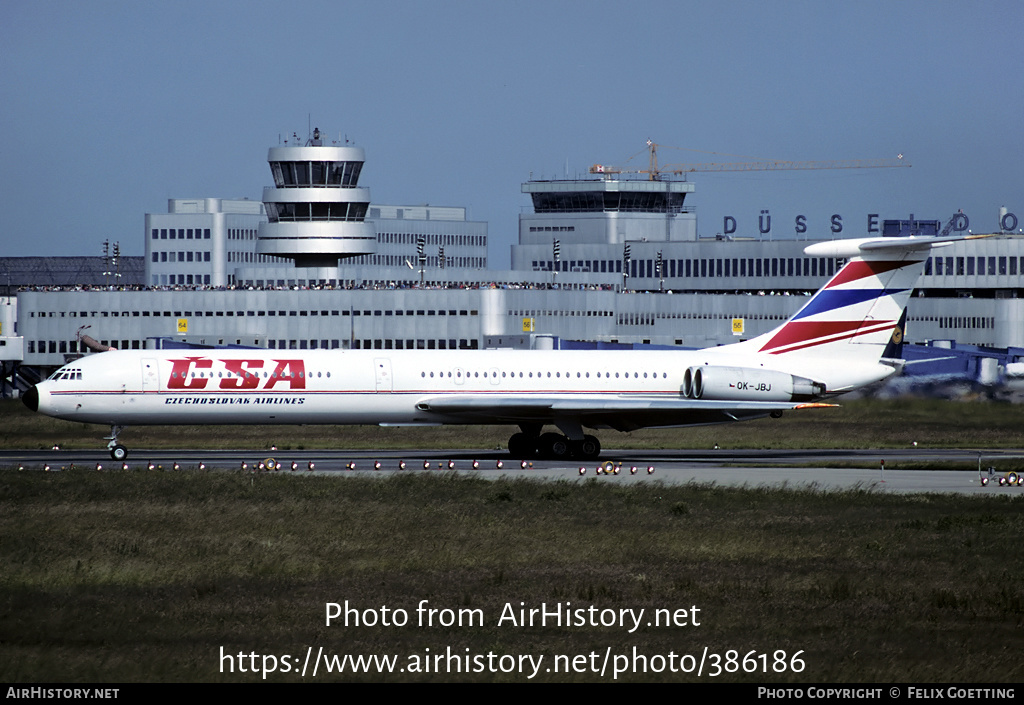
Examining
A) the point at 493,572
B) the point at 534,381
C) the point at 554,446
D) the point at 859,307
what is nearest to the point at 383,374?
the point at 534,381

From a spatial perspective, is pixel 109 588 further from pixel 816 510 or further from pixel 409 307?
pixel 409 307

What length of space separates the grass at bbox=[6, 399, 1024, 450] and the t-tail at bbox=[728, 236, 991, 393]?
4.77 meters

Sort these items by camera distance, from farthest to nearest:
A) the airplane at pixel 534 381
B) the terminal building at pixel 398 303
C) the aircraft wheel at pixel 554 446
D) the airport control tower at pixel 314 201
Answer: the airport control tower at pixel 314 201
the terminal building at pixel 398 303
the aircraft wheel at pixel 554 446
the airplane at pixel 534 381

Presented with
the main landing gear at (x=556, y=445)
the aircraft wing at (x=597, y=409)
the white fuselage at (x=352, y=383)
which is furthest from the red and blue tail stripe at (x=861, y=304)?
the main landing gear at (x=556, y=445)

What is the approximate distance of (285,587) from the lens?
20734 millimetres

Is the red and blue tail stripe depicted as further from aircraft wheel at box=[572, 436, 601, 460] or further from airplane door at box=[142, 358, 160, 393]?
airplane door at box=[142, 358, 160, 393]

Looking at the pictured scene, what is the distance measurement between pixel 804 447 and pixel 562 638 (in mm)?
35873

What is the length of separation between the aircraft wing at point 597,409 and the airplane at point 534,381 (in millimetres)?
65

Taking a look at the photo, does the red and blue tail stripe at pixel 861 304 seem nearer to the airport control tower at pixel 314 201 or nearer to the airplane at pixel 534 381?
the airplane at pixel 534 381

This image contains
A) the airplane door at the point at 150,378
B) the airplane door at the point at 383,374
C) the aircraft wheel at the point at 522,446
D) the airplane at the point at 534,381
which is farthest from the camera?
the aircraft wheel at the point at 522,446

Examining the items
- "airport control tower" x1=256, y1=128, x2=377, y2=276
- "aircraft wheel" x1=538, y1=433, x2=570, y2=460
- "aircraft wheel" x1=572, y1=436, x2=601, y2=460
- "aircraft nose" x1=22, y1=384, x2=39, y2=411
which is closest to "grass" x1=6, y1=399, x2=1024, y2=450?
"aircraft wheel" x1=538, y1=433, x2=570, y2=460

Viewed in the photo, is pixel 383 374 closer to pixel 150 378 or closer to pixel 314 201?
pixel 150 378

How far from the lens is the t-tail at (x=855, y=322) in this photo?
47.4 m

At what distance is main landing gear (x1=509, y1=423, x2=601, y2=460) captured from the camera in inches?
1797
